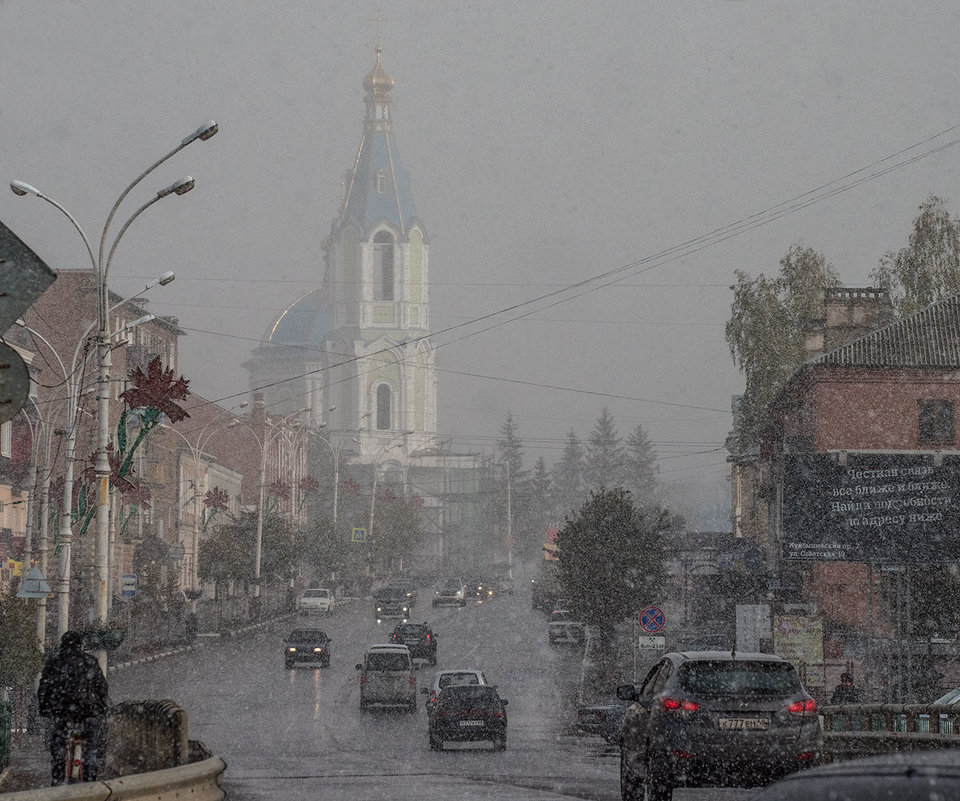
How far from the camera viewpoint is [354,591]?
117 metres

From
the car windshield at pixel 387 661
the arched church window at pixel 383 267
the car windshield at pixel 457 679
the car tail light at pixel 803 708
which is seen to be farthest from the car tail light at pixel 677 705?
the arched church window at pixel 383 267

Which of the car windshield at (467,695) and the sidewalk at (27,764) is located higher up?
the car windshield at (467,695)

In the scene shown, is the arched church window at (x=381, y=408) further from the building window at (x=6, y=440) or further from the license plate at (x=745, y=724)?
the license plate at (x=745, y=724)

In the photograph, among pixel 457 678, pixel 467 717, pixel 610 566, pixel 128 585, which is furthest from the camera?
pixel 610 566

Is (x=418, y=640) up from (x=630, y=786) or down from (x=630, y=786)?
down

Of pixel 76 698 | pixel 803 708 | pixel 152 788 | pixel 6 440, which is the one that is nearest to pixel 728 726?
pixel 803 708

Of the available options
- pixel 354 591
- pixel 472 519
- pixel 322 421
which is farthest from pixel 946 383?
pixel 472 519

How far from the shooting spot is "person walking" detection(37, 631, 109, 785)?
48.1 ft

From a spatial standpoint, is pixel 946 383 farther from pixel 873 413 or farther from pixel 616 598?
pixel 616 598

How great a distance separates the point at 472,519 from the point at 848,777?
555 ft

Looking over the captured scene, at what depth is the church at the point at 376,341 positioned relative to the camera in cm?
15575

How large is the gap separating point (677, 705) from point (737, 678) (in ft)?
2.04

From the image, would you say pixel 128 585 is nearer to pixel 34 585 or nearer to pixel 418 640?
pixel 418 640

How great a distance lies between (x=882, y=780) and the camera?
480 cm
